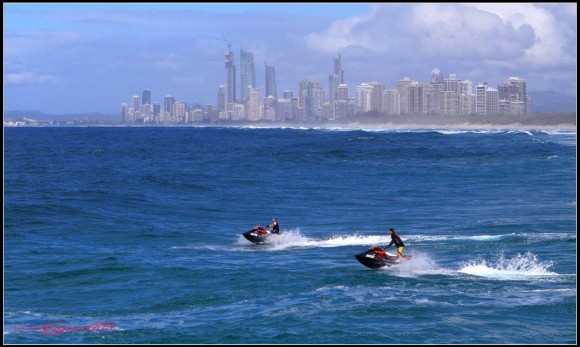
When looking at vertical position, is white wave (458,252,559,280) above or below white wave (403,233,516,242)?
below

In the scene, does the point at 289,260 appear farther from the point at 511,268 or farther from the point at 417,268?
the point at 511,268

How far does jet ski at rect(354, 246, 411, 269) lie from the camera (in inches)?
1227

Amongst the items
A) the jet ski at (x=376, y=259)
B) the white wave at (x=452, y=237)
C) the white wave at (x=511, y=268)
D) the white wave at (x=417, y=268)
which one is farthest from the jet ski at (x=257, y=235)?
the white wave at (x=511, y=268)

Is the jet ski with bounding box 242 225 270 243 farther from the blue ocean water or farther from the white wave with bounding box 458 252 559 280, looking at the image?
the white wave with bounding box 458 252 559 280

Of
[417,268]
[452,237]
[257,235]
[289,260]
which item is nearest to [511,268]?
[417,268]

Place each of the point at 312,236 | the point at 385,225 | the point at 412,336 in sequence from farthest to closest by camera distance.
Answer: the point at 385,225 < the point at 312,236 < the point at 412,336

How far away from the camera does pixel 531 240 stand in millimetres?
37188

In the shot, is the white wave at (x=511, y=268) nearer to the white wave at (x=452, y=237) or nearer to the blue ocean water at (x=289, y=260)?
the blue ocean water at (x=289, y=260)

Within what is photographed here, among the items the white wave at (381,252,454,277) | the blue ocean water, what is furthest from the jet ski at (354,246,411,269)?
the blue ocean water

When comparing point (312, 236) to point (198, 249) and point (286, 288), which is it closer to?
point (198, 249)

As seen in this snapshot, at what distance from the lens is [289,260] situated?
3400 centimetres

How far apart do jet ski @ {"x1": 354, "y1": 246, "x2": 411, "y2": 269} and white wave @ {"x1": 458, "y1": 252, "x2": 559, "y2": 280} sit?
7.45 feet

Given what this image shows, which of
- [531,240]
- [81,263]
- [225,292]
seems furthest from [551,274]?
[81,263]

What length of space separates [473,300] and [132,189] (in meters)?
38.6
